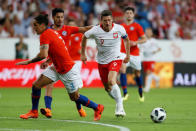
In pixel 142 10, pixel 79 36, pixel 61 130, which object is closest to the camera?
pixel 61 130

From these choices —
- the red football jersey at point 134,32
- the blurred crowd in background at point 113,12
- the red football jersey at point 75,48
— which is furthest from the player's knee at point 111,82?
the blurred crowd in background at point 113,12

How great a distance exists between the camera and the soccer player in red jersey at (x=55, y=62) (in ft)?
28.7

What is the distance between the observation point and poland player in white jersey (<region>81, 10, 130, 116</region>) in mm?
9906

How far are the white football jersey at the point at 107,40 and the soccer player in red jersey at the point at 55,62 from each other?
3.79 feet

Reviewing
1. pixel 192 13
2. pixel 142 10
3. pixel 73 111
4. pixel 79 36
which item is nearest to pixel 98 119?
pixel 73 111

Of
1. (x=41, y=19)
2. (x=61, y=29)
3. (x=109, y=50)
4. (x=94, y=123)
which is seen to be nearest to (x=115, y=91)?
(x=109, y=50)

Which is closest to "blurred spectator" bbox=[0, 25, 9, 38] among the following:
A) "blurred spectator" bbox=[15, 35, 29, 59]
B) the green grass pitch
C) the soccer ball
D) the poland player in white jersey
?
"blurred spectator" bbox=[15, 35, 29, 59]

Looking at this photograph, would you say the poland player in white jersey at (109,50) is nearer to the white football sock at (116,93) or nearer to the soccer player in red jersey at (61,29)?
the white football sock at (116,93)

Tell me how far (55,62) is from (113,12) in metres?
14.1

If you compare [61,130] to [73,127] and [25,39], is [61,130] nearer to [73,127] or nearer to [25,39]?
[73,127]

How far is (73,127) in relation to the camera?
8.19 m

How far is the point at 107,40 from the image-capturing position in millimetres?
10227

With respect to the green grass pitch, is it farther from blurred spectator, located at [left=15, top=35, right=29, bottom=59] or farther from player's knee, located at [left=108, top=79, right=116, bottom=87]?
blurred spectator, located at [left=15, top=35, right=29, bottom=59]

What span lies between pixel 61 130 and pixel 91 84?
1305cm
